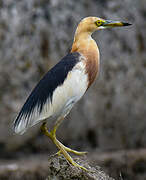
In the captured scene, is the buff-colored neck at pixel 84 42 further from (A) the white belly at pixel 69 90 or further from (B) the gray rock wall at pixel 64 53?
(B) the gray rock wall at pixel 64 53

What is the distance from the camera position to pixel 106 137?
8.29 meters

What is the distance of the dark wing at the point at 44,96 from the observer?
390 cm

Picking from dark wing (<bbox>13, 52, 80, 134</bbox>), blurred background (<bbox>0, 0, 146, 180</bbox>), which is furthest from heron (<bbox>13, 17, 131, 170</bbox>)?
blurred background (<bbox>0, 0, 146, 180</bbox>)

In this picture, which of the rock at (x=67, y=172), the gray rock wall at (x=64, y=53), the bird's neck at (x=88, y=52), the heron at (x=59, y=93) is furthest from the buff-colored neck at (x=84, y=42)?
the gray rock wall at (x=64, y=53)

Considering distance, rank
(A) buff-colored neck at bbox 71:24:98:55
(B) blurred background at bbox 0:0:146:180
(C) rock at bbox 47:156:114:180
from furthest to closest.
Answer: (B) blurred background at bbox 0:0:146:180 → (A) buff-colored neck at bbox 71:24:98:55 → (C) rock at bbox 47:156:114:180

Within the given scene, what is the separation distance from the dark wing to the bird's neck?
110mm

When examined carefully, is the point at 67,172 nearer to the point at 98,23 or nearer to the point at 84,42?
the point at 84,42

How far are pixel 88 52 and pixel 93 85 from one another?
421 cm

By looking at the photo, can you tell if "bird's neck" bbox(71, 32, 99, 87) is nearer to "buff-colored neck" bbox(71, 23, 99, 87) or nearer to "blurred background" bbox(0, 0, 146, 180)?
"buff-colored neck" bbox(71, 23, 99, 87)

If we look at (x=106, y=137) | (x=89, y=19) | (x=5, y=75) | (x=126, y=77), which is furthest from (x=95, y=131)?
(x=89, y=19)

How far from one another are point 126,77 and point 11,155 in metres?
2.51

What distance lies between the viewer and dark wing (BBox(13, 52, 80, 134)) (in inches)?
153

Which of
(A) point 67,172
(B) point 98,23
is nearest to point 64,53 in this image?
(B) point 98,23

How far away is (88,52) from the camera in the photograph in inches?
157
